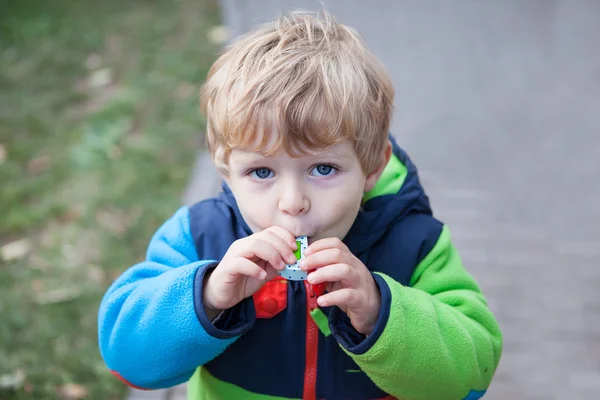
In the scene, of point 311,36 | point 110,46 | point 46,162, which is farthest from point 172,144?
point 311,36

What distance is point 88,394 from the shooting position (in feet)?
10.6

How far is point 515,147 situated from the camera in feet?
16.6

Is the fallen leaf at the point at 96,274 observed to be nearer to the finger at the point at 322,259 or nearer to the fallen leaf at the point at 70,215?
the fallen leaf at the point at 70,215

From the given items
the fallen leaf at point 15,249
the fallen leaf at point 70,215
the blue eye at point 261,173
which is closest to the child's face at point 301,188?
the blue eye at point 261,173

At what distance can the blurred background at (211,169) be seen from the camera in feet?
11.9

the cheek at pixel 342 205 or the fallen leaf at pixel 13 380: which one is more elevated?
the cheek at pixel 342 205

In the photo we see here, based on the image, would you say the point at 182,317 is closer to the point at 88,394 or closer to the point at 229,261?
the point at 229,261

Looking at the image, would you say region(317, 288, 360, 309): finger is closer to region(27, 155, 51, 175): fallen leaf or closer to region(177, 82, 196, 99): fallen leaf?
region(27, 155, 51, 175): fallen leaf

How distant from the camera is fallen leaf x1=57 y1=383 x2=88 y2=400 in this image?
10.6ft

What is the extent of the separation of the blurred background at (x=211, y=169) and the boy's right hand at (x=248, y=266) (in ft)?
2.69

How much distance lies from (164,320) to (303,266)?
0.39 m

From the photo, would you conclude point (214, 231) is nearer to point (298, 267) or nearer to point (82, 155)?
point (298, 267)

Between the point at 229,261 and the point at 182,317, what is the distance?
0.66 ft

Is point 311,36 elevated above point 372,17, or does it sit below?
below
